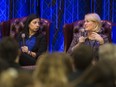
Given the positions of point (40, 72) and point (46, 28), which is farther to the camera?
point (46, 28)

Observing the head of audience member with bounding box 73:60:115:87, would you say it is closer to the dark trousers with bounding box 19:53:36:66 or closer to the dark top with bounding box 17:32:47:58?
the dark trousers with bounding box 19:53:36:66

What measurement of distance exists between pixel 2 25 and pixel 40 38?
2.54 ft

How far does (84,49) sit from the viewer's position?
2.96 meters

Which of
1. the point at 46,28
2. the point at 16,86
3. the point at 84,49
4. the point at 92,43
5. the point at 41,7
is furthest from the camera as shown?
the point at 41,7

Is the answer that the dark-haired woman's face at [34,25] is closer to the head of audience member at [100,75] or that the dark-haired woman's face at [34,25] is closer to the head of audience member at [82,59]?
the head of audience member at [82,59]

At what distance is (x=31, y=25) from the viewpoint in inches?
230

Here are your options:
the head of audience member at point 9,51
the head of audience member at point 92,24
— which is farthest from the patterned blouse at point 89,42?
the head of audience member at point 9,51

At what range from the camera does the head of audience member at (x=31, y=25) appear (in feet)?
19.1

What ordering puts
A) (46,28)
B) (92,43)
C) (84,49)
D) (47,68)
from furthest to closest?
(46,28)
(92,43)
(84,49)
(47,68)

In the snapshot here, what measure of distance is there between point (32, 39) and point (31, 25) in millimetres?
210

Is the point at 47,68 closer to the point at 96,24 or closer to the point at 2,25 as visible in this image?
the point at 96,24

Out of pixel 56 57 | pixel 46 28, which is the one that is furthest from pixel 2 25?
pixel 56 57

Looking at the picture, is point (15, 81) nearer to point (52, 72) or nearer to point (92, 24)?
point (52, 72)

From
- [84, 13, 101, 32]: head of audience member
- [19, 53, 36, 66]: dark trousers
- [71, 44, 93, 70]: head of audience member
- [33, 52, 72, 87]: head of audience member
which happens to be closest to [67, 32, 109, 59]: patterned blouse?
[84, 13, 101, 32]: head of audience member
